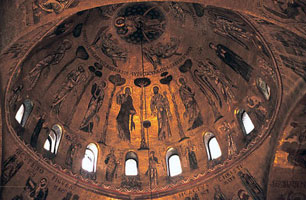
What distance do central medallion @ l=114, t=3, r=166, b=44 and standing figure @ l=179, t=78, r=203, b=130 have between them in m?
A: 2.65

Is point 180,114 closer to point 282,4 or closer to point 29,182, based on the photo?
point 29,182

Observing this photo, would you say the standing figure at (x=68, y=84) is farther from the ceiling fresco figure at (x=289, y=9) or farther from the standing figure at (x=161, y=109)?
the ceiling fresco figure at (x=289, y=9)

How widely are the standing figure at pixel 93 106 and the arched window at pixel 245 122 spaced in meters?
6.48

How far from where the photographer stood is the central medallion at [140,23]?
1608 cm

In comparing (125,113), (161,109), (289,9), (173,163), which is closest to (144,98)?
(161,109)

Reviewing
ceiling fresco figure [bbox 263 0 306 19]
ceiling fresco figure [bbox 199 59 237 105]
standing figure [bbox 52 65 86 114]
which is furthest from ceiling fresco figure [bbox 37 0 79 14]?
ceiling fresco figure [bbox 199 59 237 105]

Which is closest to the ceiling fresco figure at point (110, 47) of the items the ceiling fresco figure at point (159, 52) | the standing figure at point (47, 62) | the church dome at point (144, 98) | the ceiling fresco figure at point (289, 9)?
the church dome at point (144, 98)

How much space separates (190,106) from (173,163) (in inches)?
111

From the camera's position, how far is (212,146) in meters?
16.6

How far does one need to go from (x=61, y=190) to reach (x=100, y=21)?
23.8 feet

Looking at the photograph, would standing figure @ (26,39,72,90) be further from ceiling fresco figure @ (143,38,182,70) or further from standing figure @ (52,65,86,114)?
ceiling fresco figure @ (143,38,182,70)

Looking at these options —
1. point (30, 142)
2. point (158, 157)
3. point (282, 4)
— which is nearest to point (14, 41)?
point (30, 142)

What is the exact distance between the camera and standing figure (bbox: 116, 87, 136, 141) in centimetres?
1798

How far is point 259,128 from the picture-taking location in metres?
14.6
